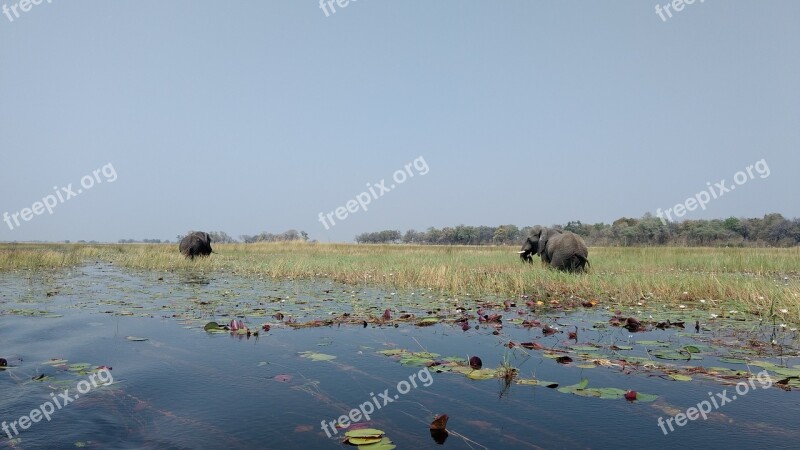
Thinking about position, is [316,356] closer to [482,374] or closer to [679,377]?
[482,374]

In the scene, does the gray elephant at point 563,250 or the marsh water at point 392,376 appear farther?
the gray elephant at point 563,250

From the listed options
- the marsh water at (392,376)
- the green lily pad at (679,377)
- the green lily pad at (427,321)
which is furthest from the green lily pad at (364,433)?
the green lily pad at (427,321)

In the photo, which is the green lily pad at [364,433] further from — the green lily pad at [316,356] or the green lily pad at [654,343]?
the green lily pad at [654,343]

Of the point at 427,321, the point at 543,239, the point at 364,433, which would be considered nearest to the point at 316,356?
the point at 364,433

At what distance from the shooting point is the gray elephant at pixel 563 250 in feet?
53.4

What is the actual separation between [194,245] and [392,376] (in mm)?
23334

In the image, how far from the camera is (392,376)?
18.0 ft

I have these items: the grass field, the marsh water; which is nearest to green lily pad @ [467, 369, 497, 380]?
the marsh water

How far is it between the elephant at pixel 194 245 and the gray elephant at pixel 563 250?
17892mm

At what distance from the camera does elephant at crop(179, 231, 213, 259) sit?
85.1 ft

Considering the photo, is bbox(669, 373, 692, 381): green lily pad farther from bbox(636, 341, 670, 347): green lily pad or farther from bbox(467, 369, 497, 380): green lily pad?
bbox(467, 369, 497, 380): green lily pad

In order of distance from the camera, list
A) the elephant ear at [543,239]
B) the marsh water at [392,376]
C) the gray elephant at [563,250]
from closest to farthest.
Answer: the marsh water at [392,376] → the gray elephant at [563,250] → the elephant ear at [543,239]

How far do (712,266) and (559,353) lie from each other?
53.7ft

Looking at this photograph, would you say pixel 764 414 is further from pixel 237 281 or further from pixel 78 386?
pixel 237 281
